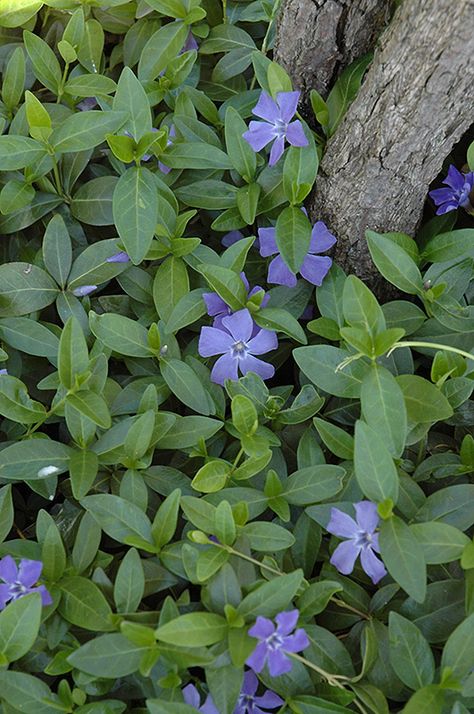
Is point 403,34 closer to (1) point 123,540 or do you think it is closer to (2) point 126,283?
(2) point 126,283

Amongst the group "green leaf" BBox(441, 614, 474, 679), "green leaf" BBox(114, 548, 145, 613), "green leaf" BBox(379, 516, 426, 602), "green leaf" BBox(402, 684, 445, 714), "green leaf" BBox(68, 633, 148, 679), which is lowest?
"green leaf" BBox(68, 633, 148, 679)

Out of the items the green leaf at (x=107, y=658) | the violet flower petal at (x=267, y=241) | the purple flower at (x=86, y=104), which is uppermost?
the violet flower petal at (x=267, y=241)

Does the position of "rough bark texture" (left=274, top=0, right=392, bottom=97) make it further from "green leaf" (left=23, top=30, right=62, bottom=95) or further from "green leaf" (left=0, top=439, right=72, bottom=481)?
"green leaf" (left=0, top=439, right=72, bottom=481)

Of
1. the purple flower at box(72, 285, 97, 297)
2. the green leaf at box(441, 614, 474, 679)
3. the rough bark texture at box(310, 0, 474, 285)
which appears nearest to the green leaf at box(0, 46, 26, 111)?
the purple flower at box(72, 285, 97, 297)

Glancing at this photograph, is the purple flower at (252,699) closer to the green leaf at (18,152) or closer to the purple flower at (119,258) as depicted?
the purple flower at (119,258)

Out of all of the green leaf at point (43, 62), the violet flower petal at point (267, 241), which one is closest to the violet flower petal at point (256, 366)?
the violet flower petal at point (267, 241)

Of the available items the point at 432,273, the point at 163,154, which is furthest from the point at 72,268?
the point at 432,273
